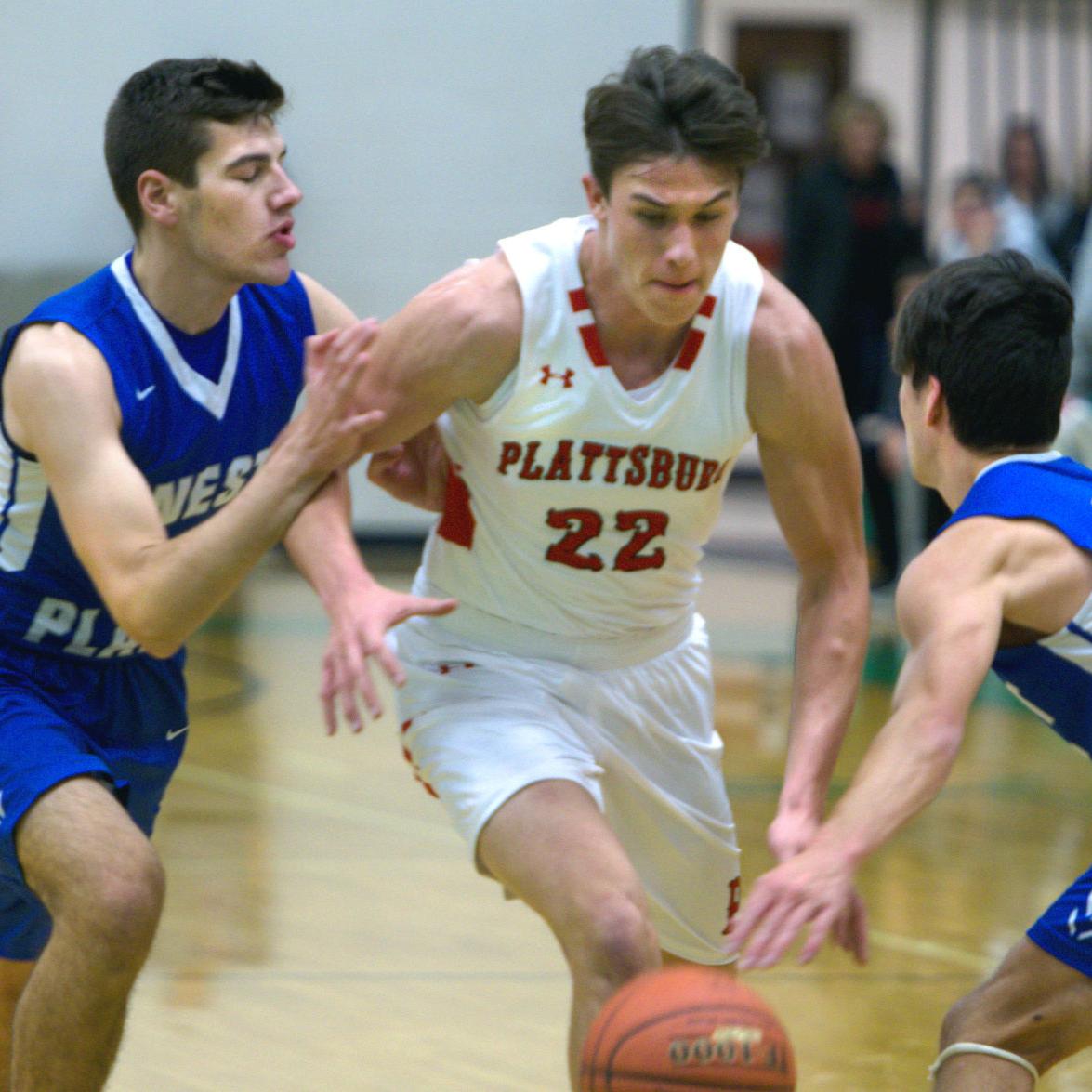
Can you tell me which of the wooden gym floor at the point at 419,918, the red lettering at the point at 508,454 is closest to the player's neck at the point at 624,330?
the red lettering at the point at 508,454

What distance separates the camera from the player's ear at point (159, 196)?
3.87m

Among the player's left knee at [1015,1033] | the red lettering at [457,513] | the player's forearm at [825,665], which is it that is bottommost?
the player's left knee at [1015,1033]

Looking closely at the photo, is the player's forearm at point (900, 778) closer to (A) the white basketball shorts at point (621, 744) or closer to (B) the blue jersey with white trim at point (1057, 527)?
(B) the blue jersey with white trim at point (1057, 527)

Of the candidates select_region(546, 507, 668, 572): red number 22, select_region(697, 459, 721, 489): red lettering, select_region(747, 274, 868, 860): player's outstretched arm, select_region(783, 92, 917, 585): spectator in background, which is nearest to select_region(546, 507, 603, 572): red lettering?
select_region(546, 507, 668, 572): red number 22

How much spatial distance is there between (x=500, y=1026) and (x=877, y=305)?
7169 millimetres

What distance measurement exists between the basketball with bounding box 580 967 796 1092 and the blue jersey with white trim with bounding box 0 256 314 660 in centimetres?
137

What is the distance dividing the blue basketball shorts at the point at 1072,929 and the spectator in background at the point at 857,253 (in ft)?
25.2

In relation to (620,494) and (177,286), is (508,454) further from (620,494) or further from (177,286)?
(177,286)

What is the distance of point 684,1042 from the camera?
3096mm

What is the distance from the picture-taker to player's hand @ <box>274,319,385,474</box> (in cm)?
334

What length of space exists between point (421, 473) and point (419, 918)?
6.72 ft

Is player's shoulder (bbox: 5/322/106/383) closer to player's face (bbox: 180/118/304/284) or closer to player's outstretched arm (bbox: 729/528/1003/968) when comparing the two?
player's face (bbox: 180/118/304/284)

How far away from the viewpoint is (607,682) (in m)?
3.96

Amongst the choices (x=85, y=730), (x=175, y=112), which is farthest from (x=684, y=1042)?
(x=175, y=112)
